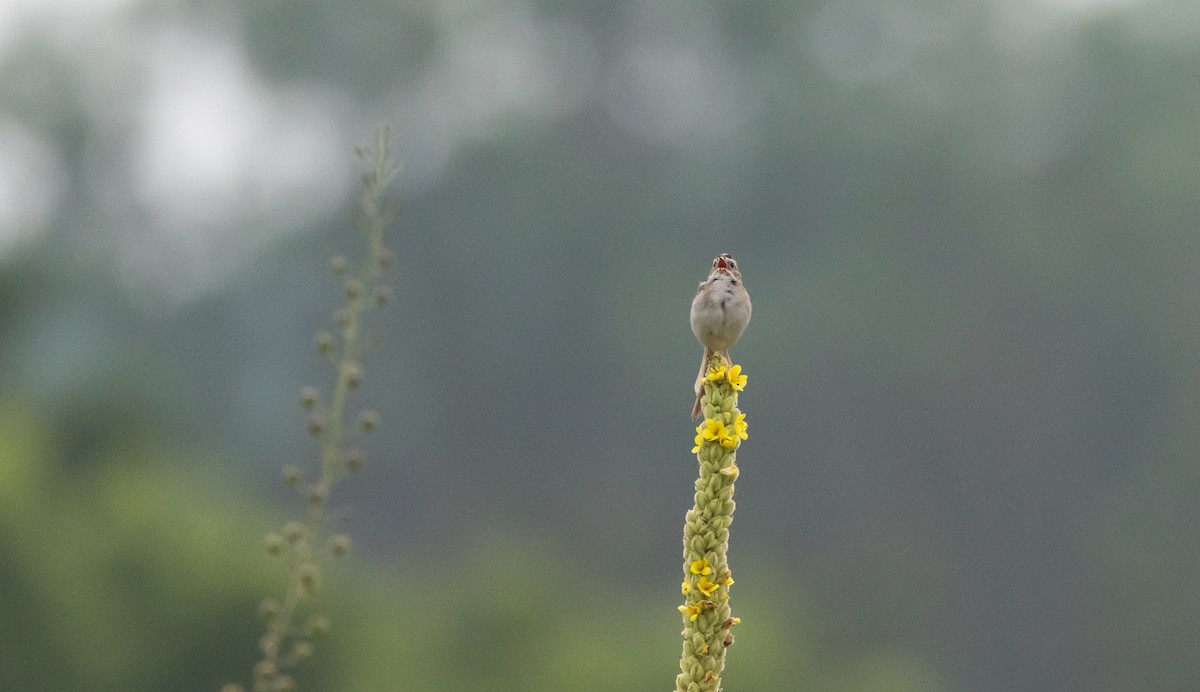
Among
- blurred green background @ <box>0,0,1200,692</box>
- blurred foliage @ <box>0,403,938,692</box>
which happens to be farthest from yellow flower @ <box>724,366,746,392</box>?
blurred green background @ <box>0,0,1200,692</box>

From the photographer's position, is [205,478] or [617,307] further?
[617,307]

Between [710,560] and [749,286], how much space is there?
1811 inches

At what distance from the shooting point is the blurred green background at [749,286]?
144ft

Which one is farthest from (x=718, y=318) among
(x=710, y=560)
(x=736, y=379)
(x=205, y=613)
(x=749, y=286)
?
(x=749, y=286)

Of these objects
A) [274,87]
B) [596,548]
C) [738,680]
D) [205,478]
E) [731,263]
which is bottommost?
[731,263]

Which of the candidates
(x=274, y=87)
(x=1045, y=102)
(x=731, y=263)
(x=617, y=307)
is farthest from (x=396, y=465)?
(x=731, y=263)

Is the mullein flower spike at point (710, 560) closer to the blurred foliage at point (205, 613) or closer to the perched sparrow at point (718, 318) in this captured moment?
the perched sparrow at point (718, 318)

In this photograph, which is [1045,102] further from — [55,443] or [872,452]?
[55,443]

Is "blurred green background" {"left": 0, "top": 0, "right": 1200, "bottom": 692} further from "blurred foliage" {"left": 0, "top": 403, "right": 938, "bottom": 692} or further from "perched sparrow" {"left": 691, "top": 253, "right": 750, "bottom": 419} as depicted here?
"perched sparrow" {"left": 691, "top": 253, "right": 750, "bottom": 419}

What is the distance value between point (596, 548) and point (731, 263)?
1644 inches

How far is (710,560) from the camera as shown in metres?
2.30

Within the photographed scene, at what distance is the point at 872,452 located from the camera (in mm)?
46812

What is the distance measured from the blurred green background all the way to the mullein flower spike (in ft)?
112

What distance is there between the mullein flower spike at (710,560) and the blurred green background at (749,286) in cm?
3406
